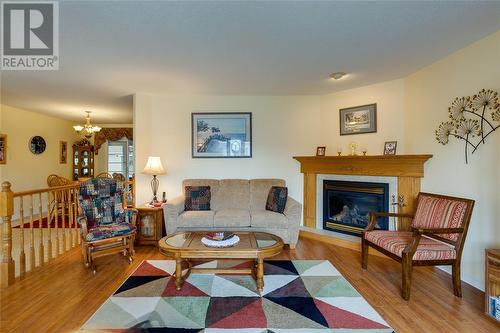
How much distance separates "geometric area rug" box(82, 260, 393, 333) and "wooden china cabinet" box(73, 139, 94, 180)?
5757mm

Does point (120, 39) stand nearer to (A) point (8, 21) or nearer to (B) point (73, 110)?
(A) point (8, 21)

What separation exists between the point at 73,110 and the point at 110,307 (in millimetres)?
4974

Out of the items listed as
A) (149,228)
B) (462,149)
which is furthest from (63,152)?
(462,149)

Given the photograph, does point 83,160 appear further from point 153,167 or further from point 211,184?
point 211,184

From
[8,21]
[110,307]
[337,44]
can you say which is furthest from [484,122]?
[8,21]

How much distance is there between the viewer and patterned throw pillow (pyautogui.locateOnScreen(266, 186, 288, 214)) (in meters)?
3.72

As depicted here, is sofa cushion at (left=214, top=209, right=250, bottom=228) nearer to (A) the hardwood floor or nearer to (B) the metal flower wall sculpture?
(A) the hardwood floor

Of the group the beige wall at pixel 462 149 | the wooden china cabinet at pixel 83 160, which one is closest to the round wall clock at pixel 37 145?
the wooden china cabinet at pixel 83 160

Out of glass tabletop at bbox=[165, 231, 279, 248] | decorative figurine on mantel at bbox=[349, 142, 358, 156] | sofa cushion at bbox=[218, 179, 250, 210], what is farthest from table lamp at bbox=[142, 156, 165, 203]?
decorative figurine on mantel at bbox=[349, 142, 358, 156]

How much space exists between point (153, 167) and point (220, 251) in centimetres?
221

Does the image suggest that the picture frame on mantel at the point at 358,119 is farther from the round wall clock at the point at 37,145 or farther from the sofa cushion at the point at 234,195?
the round wall clock at the point at 37,145

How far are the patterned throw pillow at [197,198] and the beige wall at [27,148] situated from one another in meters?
4.10

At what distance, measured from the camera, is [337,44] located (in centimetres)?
248

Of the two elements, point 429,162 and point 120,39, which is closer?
point 120,39
